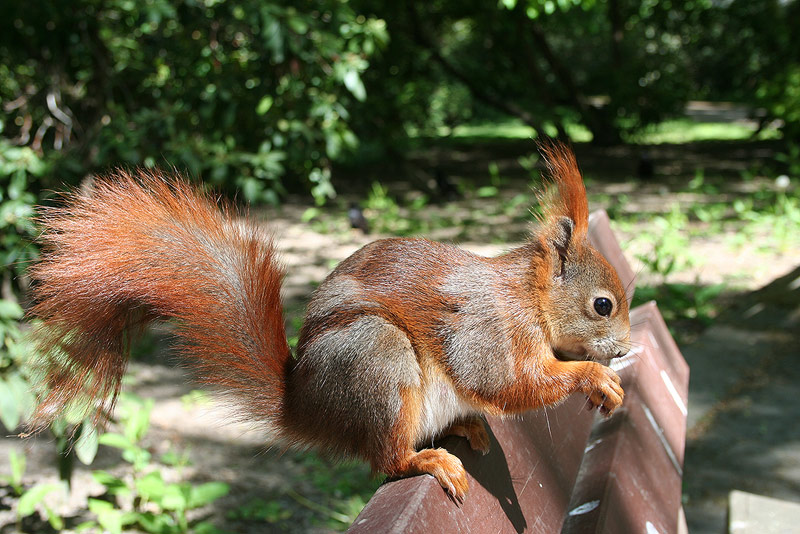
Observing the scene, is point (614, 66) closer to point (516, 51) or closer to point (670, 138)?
point (516, 51)

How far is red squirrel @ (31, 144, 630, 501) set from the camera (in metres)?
1.23

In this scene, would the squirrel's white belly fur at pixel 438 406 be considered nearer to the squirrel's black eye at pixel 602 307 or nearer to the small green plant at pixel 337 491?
the squirrel's black eye at pixel 602 307

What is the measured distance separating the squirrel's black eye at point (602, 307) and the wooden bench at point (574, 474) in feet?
0.75

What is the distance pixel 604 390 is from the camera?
1.23m

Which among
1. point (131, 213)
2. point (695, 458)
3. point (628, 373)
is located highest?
point (131, 213)

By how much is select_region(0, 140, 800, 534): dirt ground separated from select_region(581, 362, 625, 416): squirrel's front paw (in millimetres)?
643

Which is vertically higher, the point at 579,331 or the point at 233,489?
the point at 579,331

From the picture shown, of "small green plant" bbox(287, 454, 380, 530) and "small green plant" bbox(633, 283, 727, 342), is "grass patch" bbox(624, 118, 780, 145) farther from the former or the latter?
"small green plant" bbox(287, 454, 380, 530)

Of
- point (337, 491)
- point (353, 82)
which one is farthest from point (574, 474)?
point (353, 82)

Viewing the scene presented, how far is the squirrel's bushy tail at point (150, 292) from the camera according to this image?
1.21 m

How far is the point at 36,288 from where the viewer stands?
4.03 ft

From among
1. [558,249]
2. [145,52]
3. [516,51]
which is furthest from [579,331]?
[516,51]

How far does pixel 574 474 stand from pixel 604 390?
1.29ft

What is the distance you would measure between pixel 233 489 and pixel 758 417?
214cm
